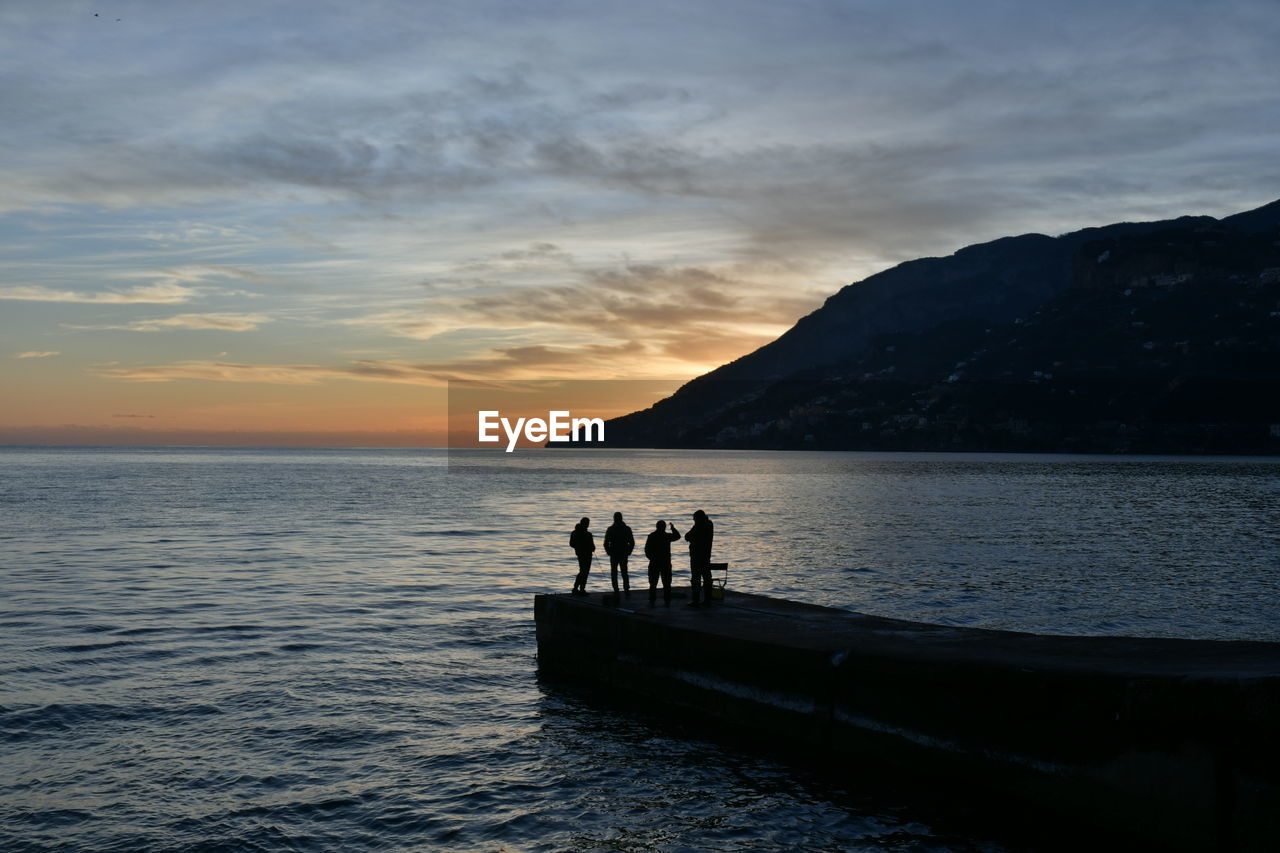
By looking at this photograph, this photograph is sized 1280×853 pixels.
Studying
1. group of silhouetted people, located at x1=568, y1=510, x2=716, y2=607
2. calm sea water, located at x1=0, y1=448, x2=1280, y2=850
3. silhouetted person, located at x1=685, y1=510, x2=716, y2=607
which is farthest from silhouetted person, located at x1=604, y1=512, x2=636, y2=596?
calm sea water, located at x1=0, y1=448, x2=1280, y2=850

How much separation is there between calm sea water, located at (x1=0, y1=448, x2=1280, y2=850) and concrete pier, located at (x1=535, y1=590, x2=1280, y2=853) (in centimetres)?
98

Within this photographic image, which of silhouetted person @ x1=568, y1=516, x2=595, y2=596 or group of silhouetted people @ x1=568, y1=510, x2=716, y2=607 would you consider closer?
group of silhouetted people @ x1=568, y1=510, x2=716, y2=607

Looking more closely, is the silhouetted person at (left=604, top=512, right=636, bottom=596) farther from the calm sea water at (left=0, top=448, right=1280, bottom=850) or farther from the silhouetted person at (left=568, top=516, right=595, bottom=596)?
the calm sea water at (left=0, top=448, right=1280, bottom=850)

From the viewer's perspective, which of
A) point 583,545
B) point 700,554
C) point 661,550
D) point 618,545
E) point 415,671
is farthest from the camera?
point 583,545

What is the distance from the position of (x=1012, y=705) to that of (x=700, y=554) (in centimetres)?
878

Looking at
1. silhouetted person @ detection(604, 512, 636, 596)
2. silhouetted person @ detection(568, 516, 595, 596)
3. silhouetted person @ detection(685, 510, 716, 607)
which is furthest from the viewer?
silhouetted person @ detection(568, 516, 595, 596)

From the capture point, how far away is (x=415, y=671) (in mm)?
20906

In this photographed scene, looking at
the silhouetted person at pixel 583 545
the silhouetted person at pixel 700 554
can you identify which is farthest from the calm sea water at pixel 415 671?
the silhouetted person at pixel 700 554

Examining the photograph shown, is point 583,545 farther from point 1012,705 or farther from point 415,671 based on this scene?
point 1012,705

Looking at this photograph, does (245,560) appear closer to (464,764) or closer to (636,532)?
(636,532)

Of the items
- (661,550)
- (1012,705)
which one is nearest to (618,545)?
(661,550)

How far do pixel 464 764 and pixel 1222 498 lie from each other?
9154 centimetres

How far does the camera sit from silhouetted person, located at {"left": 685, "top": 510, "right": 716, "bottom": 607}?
65.8 feet

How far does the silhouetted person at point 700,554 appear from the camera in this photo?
2006 cm
